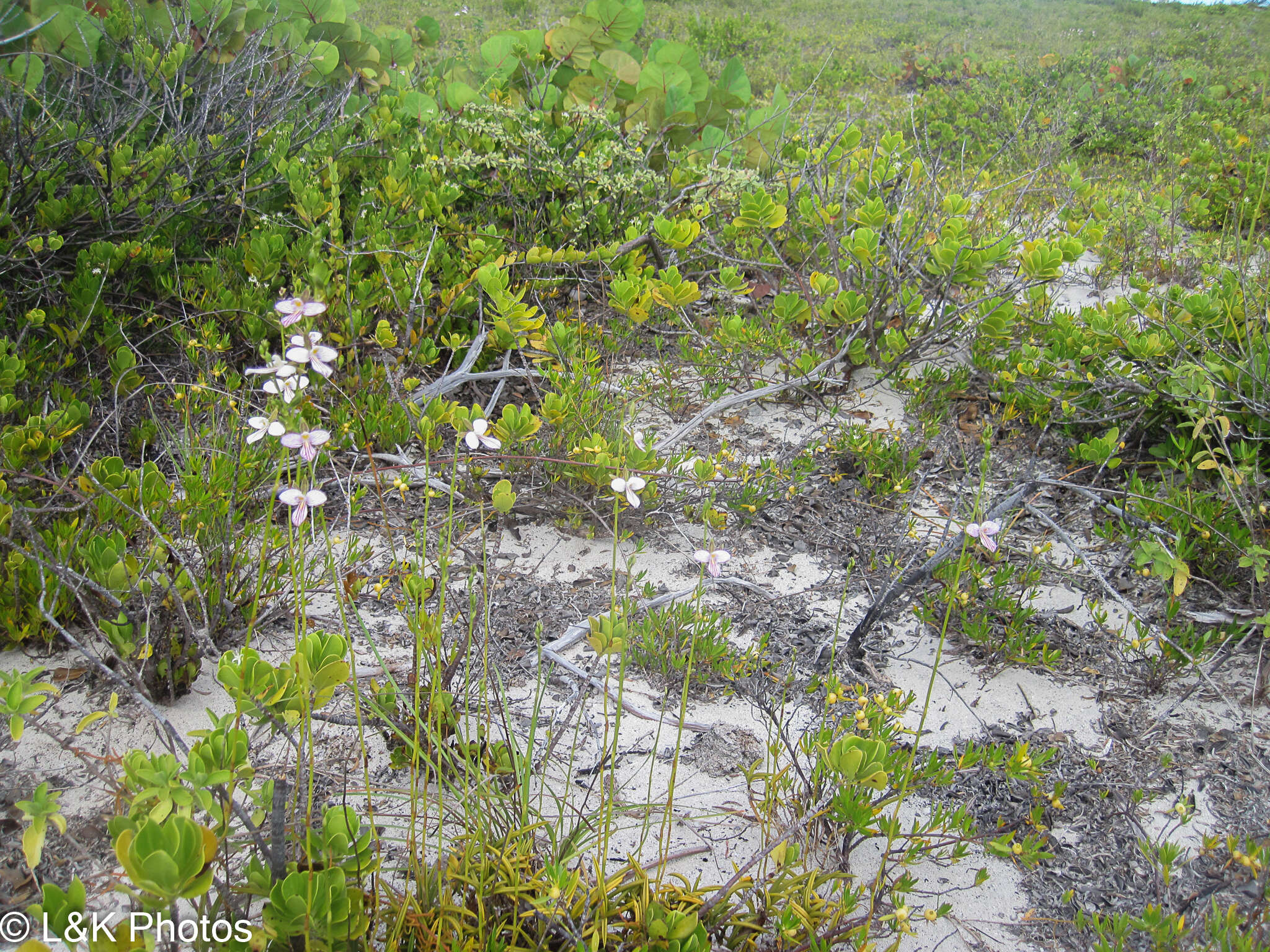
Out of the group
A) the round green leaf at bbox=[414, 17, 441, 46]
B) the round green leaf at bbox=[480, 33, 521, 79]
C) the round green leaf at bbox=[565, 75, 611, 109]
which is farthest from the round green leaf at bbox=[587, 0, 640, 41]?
the round green leaf at bbox=[414, 17, 441, 46]

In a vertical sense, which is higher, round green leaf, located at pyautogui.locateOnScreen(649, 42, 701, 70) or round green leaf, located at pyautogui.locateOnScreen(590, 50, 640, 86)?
round green leaf, located at pyautogui.locateOnScreen(649, 42, 701, 70)

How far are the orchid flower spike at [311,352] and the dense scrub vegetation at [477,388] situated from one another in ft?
0.06

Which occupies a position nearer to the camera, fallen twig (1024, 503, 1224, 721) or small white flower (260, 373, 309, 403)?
small white flower (260, 373, 309, 403)

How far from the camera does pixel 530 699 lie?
2014 millimetres

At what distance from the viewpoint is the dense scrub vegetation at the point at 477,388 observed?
4.56 ft

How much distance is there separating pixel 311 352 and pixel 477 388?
2.15 meters

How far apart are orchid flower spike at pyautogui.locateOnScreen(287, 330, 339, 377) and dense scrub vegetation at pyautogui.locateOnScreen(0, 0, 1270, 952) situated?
18mm

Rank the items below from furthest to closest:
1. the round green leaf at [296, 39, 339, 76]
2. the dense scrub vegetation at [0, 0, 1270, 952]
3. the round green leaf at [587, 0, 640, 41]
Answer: the round green leaf at [587, 0, 640, 41]
the round green leaf at [296, 39, 339, 76]
the dense scrub vegetation at [0, 0, 1270, 952]

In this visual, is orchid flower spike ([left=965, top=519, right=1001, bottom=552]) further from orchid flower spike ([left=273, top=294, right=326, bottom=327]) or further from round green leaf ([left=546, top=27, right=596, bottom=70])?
round green leaf ([left=546, top=27, right=596, bottom=70])

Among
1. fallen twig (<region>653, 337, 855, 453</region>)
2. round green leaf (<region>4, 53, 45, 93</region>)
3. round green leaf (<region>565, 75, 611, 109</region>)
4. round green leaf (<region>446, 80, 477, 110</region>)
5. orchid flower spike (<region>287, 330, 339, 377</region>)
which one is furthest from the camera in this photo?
round green leaf (<region>565, 75, 611, 109</region>)

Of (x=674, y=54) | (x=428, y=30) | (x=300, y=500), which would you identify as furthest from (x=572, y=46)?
(x=300, y=500)

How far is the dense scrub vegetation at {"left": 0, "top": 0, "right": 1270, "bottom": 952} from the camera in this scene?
1.39m

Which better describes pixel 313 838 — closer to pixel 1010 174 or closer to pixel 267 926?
pixel 267 926

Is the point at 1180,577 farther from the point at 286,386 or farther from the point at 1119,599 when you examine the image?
the point at 286,386
